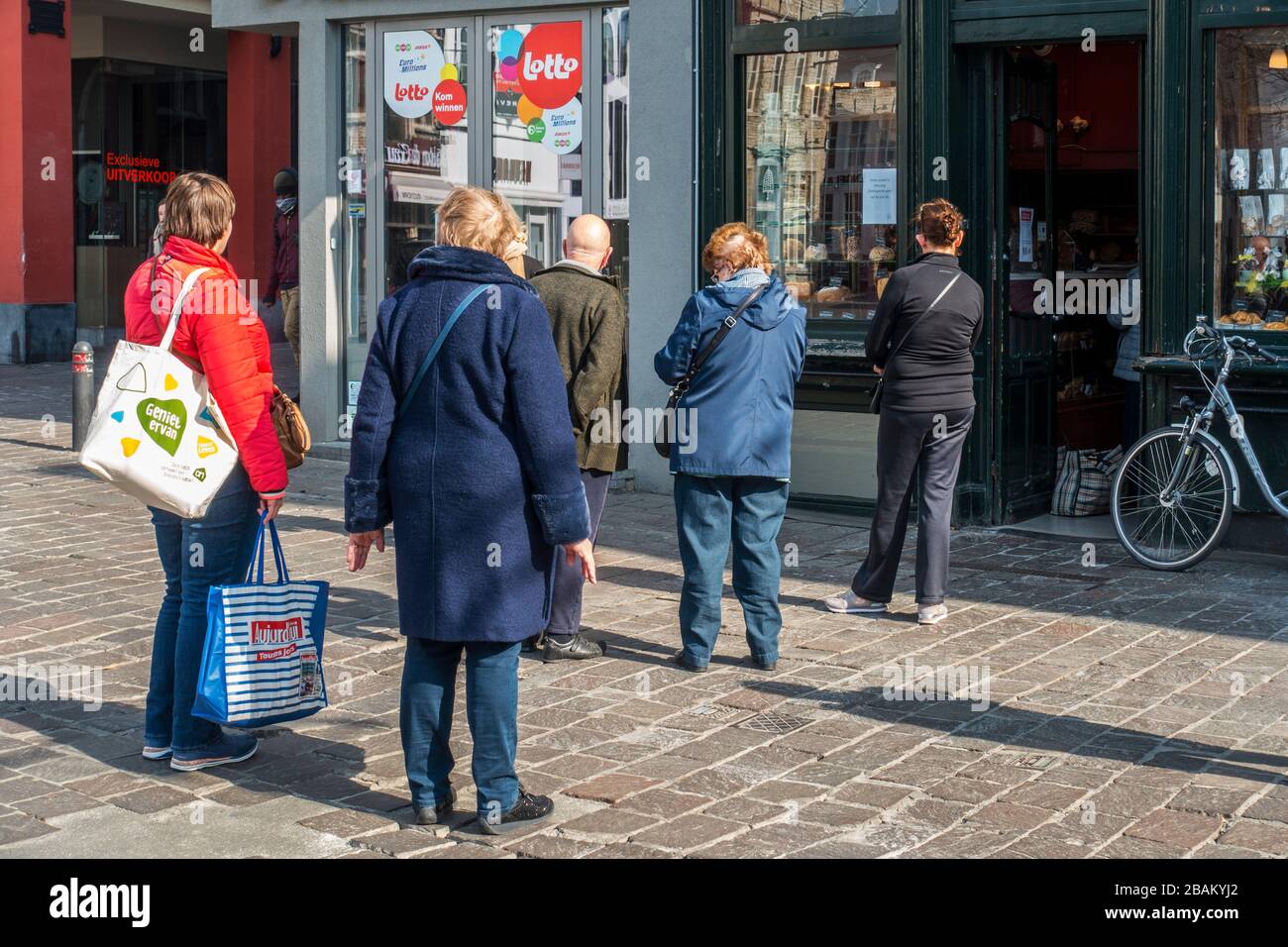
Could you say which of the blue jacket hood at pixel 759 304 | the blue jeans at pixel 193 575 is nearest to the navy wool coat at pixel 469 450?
the blue jeans at pixel 193 575

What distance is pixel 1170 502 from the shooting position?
8984 millimetres

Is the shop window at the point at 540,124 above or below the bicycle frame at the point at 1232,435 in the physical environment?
above

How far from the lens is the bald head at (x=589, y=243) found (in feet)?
22.8

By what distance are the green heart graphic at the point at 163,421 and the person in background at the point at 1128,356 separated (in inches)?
285

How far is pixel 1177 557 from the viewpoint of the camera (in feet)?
29.2

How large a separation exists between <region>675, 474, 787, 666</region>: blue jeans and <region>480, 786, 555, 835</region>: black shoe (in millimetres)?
1888

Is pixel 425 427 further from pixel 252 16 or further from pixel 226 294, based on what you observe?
pixel 252 16

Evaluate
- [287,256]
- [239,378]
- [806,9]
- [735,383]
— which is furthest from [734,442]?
[287,256]

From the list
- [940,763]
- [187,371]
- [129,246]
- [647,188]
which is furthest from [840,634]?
[129,246]

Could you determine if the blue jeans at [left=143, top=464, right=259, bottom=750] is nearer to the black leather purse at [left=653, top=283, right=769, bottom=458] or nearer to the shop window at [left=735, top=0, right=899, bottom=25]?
the black leather purse at [left=653, top=283, right=769, bottom=458]

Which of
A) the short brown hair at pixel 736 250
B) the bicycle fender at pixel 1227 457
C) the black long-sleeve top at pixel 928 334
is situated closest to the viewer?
the short brown hair at pixel 736 250

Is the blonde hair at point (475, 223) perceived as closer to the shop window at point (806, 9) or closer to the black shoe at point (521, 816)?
the black shoe at point (521, 816)

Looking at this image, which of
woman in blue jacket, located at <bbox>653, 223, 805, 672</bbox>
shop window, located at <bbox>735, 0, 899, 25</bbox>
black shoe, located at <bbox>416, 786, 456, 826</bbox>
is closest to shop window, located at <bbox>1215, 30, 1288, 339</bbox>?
shop window, located at <bbox>735, 0, 899, 25</bbox>

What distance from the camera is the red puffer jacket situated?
5.24m
